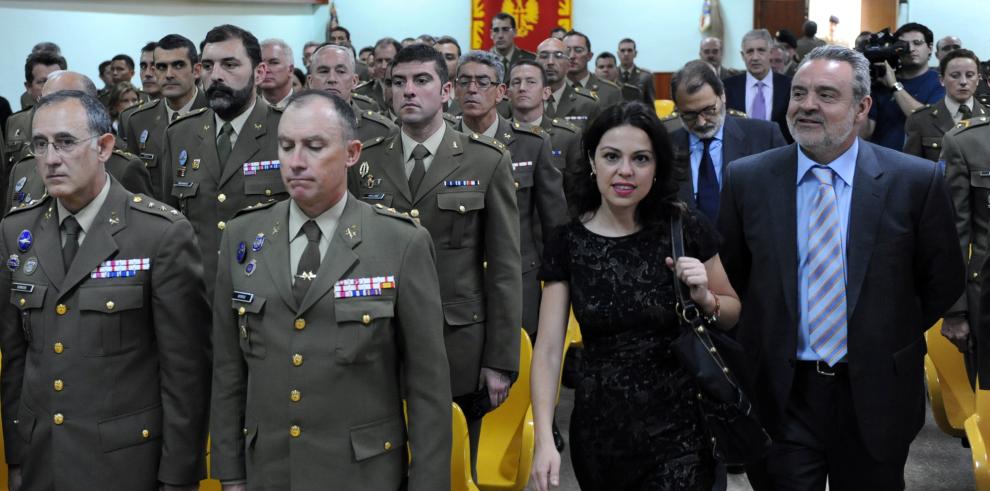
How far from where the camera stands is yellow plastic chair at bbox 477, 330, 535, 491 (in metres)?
3.92

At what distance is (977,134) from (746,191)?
239 centimetres

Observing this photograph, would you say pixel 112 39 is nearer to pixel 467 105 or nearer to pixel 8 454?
pixel 467 105

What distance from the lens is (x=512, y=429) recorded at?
4035 millimetres

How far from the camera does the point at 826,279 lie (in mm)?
2990

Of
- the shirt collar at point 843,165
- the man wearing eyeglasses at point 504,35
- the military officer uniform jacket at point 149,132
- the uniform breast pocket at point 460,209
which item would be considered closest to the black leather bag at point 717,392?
the shirt collar at point 843,165

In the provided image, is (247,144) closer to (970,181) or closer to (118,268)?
(118,268)

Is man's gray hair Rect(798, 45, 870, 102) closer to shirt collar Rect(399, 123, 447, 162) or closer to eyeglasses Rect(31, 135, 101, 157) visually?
shirt collar Rect(399, 123, 447, 162)

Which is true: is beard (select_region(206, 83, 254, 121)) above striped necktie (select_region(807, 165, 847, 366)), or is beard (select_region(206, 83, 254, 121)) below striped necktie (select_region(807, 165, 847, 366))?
above

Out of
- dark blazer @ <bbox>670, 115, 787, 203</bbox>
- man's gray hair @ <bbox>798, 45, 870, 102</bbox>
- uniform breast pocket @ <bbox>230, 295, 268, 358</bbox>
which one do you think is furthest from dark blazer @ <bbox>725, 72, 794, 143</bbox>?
uniform breast pocket @ <bbox>230, 295, 268, 358</bbox>

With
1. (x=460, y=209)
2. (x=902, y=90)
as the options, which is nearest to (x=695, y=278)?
(x=460, y=209)

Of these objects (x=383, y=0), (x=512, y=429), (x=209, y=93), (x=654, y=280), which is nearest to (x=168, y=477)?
(x=654, y=280)

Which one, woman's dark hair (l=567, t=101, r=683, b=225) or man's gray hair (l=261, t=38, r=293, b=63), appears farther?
man's gray hair (l=261, t=38, r=293, b=63)

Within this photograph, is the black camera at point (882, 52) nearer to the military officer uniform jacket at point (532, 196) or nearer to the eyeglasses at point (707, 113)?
the eyeglasses at point (707, 113)

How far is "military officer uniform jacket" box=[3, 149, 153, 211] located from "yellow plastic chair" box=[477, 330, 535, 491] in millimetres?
1531
